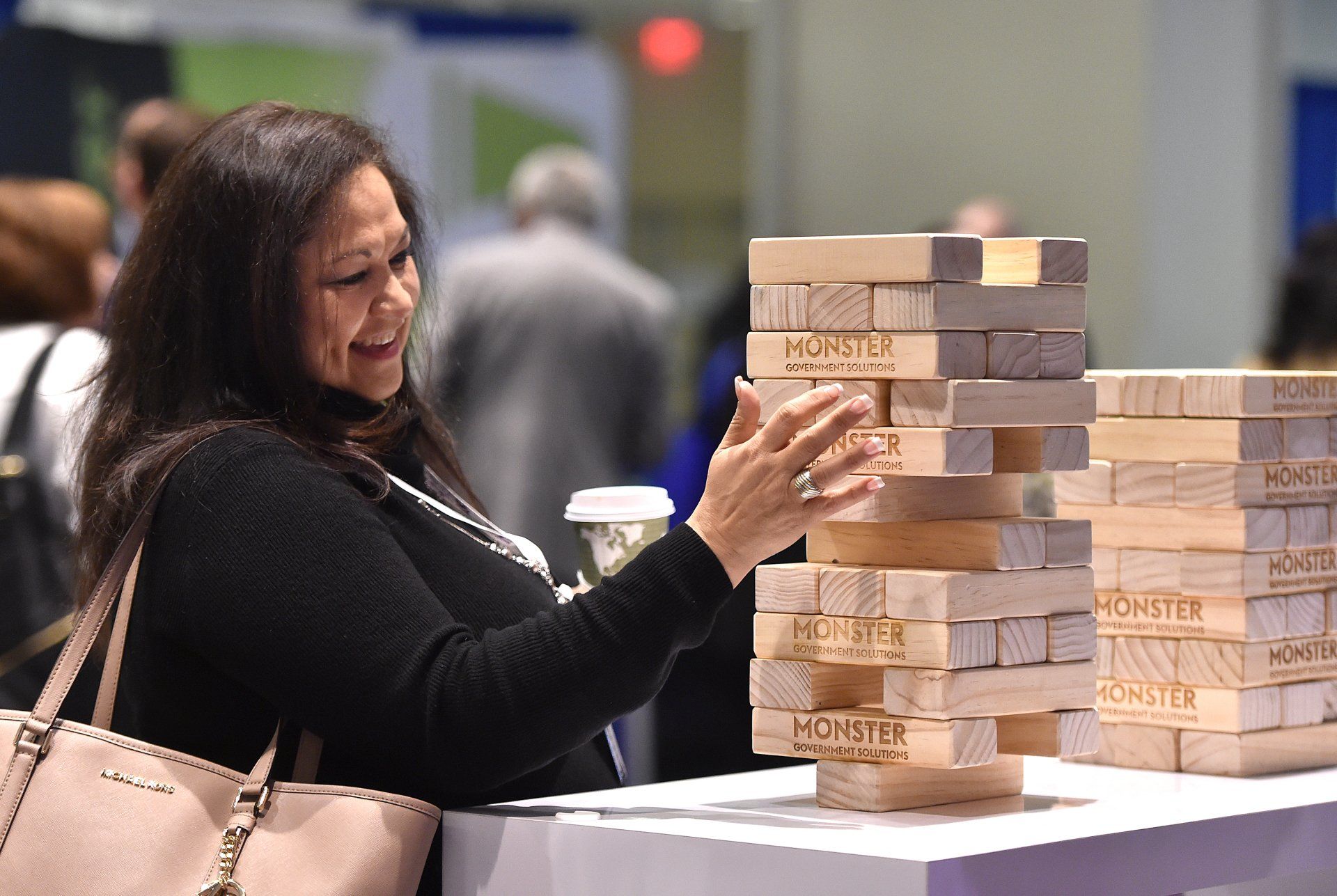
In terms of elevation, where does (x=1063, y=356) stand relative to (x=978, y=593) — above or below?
above

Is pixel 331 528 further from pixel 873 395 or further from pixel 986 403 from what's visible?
pixel 986 403

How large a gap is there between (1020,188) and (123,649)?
15.0 feet

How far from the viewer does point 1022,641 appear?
75.9 inches

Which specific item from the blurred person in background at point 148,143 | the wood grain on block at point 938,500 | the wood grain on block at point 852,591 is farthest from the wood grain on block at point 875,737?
the blurred person in background at point 148,143

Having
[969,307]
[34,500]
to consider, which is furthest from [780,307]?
[34,500]

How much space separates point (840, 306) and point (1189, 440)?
21.5 inches

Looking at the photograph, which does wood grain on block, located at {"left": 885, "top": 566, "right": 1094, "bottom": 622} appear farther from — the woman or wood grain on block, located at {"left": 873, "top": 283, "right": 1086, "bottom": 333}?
wood grain on block, located at {"left": 873, "top": 283, "right": 1086, "bottom": 333}

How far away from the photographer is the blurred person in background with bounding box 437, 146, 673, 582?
5.40m

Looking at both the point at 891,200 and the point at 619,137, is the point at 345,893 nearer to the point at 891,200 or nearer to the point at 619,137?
the point at 891,200

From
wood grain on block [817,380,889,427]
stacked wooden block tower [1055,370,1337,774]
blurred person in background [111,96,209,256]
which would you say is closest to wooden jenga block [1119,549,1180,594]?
stacked wooden block tower [1055,370,1337,774]

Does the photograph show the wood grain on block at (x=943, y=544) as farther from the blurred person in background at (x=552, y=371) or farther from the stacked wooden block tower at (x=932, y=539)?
the blurred person in background at (x=552, y=371)

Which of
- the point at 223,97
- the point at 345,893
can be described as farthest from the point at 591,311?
the point at 345,893

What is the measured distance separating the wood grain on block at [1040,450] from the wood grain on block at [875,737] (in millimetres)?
281

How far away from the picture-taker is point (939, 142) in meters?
6.24
